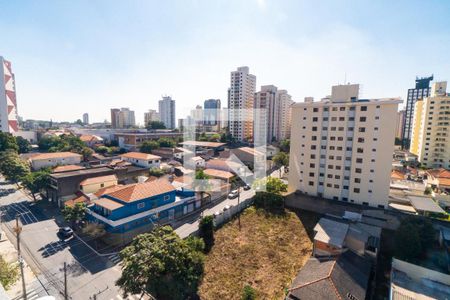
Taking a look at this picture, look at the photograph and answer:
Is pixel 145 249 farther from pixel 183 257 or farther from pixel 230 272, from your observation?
pixel 230 272

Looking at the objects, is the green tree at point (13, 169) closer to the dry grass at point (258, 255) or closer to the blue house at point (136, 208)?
the blue house at point (136, 208)

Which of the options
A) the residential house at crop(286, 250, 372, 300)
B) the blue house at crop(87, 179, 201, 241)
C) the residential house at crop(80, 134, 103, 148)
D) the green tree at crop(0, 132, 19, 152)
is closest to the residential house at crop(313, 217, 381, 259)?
the residential house at crop(286, 250, 372, 300)

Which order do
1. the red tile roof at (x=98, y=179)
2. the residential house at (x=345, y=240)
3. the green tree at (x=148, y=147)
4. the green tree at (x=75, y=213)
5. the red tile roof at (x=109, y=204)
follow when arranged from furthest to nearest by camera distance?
the green tree at (x=148, y=147)
the red tile roof at (x=98, y=179)
the green tree at (x=75, y=213)
the red tile roof at (x=109, y=204)
the residential house at (x=345, y=240)

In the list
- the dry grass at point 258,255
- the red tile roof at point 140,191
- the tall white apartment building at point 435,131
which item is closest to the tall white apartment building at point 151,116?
the red tile roof at point 140,191

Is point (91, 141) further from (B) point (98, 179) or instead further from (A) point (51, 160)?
(B) point (98, 179)

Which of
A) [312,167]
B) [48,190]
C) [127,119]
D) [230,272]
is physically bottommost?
[230,272]

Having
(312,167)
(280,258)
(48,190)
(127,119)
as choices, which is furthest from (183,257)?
(127,119)

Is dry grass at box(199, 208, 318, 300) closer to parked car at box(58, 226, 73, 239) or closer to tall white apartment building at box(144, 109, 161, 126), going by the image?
parked car at box(58, 226, 73, 239)
